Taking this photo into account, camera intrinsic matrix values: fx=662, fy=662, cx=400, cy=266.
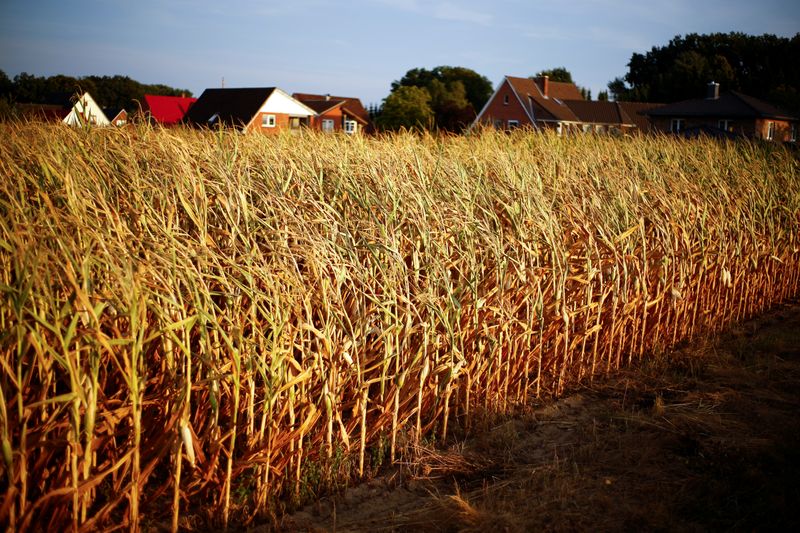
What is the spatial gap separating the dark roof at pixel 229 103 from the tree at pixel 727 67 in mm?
42008

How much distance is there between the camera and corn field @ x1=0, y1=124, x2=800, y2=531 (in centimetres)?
256

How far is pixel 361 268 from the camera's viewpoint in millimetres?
3471

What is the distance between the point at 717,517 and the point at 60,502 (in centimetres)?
280

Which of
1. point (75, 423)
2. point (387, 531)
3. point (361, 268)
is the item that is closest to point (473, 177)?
point (361, 268)

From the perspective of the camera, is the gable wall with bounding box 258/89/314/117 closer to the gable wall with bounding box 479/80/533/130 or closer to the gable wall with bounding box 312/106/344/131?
the gable wall with bounding box 312/106/344/131

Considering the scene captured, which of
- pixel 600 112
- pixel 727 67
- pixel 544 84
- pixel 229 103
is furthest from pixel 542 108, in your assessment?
pixel 727 67

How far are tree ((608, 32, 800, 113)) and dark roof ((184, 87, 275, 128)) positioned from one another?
4201 centimetres

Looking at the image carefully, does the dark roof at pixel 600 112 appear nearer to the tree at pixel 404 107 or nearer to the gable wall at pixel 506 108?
the gable wall at pixel 506 108

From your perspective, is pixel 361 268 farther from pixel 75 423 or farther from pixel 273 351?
pixel 75 423

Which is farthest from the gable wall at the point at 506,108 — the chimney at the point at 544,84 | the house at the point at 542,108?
the chimney at the point at 544,84

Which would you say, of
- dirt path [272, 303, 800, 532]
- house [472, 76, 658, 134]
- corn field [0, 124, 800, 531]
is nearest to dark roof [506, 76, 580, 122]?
house [472, 76, 658, 134]

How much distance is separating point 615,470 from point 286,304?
74.7 inches

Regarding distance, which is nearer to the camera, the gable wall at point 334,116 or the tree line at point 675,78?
the gable wall at point 334,116

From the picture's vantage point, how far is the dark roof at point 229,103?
140 ft
